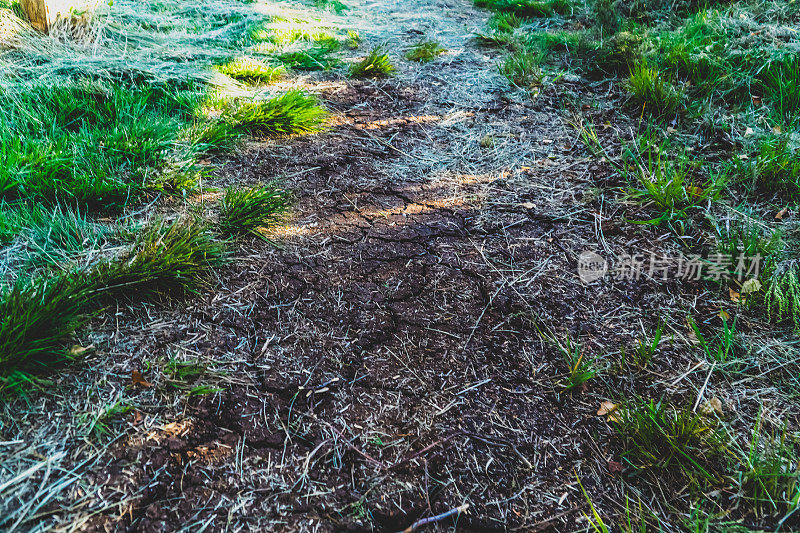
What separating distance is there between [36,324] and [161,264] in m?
0.44

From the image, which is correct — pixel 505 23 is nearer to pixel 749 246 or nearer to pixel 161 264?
pixel 749 246

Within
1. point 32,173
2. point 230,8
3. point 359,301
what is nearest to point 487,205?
point 359,301

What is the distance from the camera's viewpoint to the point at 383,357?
5.76 ft

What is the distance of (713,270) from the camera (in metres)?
2.07

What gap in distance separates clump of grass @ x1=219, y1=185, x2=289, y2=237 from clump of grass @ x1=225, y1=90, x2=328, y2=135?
2.59 ft

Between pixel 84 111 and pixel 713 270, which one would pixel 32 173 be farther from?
pixel 713 270

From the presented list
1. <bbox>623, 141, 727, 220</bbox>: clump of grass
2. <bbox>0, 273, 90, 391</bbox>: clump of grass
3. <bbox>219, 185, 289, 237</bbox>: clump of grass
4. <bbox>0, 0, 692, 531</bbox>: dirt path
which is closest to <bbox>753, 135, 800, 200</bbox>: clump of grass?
<bbox>623, 141, 727, 220</bbox>: clump of grass

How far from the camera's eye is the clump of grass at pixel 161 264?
1.74 metres

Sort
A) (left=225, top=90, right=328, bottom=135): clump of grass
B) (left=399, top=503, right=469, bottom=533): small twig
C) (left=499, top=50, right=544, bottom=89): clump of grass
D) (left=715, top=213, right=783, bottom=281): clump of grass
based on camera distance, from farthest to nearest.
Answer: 1. (left=499, top=50, right=544, bottom=89): clump of grass
2. (left=225, top=90, right=328, bottom=135): clump of grass
3. (left=715, top=213, right=783, bottom=281): clump of grass
4. (left=399, top=503, right=469, bottom=533): small twig

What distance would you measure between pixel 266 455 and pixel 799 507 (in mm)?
A: 1493

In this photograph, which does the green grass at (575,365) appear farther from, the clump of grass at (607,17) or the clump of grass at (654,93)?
the clump of grass at (607,17)

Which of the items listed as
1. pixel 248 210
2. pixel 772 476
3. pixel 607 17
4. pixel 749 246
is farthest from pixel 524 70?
pixel 772 476

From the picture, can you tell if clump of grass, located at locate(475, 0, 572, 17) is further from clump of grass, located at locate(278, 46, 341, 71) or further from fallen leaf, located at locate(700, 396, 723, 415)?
fallen leaf, located at locate(700, 396, 723, 415)

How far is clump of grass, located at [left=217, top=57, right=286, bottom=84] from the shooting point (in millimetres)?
3488
